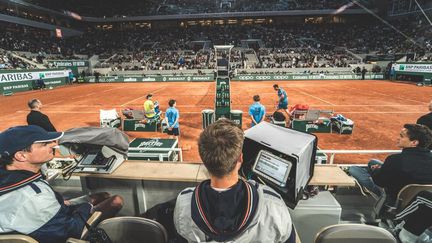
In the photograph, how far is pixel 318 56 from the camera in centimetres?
4178

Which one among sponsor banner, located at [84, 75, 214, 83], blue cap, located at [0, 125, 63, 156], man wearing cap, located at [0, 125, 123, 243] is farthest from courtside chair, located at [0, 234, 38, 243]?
sponsor banner, located at [84, 75, 214, 83]

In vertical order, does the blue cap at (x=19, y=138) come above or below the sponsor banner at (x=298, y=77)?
above

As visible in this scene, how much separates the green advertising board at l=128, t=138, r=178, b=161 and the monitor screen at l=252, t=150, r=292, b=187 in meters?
3.13

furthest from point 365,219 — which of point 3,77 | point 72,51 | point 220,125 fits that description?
point 72,51

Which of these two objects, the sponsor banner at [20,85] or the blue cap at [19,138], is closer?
the blue cap at [19,138]

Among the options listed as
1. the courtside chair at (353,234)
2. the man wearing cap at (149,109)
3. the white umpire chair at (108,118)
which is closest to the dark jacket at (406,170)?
the courtside chair at (353,234)

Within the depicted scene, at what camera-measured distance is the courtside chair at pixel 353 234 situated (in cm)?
235

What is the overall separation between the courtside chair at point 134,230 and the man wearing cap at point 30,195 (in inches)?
12.9

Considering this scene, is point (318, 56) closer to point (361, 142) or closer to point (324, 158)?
point (361, 142)

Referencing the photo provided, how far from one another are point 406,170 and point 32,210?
4.31 meters

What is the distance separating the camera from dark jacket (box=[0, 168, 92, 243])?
82.6 inches

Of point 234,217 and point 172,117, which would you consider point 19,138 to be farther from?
point 172,117

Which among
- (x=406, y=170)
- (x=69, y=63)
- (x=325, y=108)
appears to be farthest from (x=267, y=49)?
(x=406, y=170)

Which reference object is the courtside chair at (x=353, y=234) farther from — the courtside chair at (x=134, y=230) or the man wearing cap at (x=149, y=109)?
the man wearing cap at (x=149, y=109)
